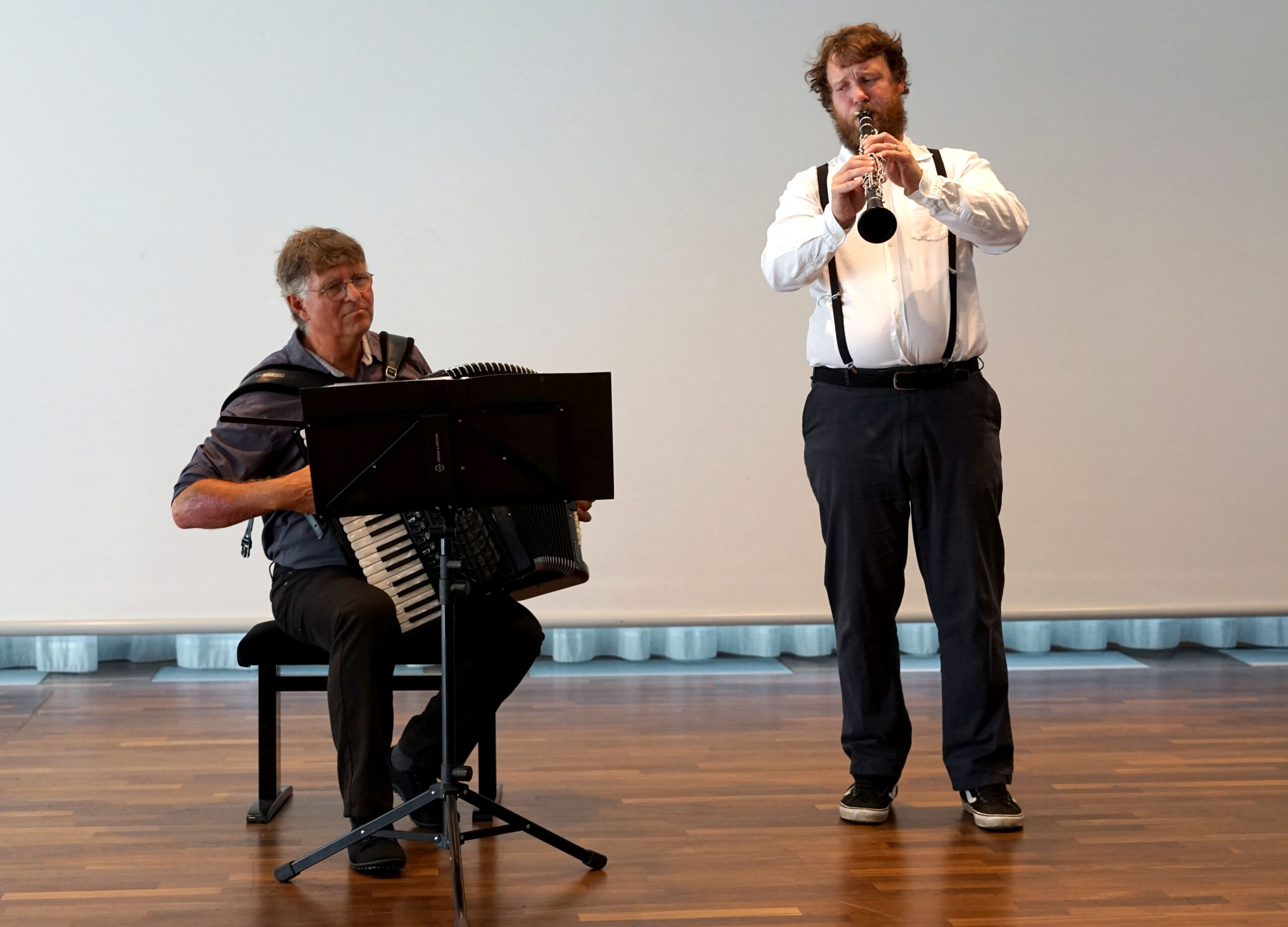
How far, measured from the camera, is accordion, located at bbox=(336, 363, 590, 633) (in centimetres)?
243

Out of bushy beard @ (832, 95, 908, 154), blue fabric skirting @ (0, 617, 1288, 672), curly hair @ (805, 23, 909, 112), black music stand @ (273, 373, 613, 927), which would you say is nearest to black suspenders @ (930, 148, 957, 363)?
bushy beard @ (832, 95, 908, 154)

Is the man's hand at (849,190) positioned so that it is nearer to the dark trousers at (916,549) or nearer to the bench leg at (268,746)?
the dark trousers at (916,549)

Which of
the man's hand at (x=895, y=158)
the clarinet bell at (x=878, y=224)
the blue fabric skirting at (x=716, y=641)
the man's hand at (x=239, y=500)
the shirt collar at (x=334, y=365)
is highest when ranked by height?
the man's hand at (x=895, y=158)

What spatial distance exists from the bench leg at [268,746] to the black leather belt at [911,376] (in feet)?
4.36

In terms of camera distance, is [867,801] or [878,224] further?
[867,801]

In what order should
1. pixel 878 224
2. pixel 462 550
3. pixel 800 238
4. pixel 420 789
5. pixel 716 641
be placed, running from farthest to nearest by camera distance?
pixel 716 641
pixel 420 789
pixel 800 238
pixel 462 550
pixel 878 224

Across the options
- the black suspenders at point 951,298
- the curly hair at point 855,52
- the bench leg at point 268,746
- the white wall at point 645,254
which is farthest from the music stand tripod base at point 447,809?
the white wall at point 645,254

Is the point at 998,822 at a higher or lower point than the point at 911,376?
lower

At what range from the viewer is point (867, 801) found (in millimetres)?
2664

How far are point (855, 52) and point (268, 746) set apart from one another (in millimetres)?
1856

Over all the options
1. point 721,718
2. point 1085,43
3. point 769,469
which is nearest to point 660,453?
point 769,469

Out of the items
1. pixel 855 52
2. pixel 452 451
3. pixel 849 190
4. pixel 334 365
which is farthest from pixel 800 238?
pixel 334 365

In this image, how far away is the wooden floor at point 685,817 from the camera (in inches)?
88.0

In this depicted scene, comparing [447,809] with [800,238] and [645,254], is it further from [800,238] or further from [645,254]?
[645,254]
